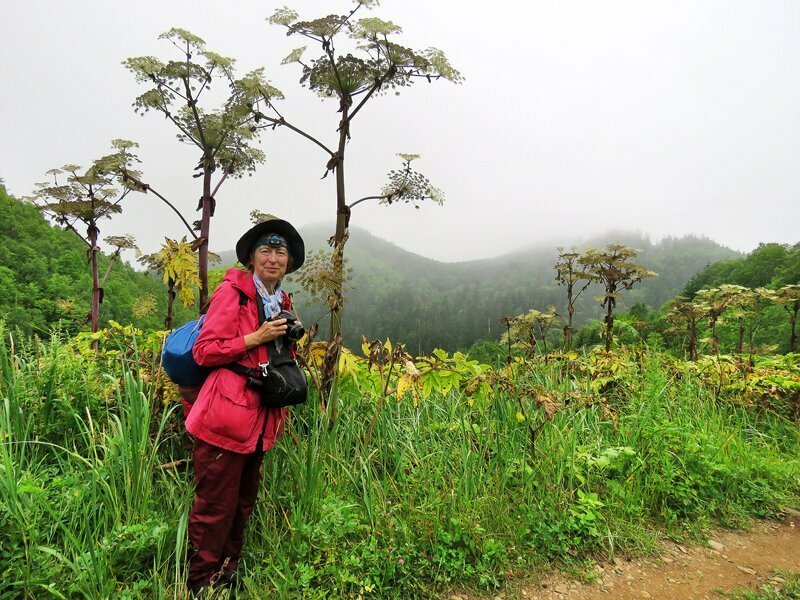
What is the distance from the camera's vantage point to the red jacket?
2.17m

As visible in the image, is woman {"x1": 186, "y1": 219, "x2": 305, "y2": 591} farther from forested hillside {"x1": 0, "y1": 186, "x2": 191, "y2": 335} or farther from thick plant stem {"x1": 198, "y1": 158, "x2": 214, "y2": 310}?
forested hillside {"x1": 0, "y1": 186, "x2": 191, "y2": 335}

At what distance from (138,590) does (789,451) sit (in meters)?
6.31

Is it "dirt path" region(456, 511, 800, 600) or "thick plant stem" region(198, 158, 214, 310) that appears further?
"thick plant stem" region(198, 158, 214, 310)

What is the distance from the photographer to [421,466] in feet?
10.2

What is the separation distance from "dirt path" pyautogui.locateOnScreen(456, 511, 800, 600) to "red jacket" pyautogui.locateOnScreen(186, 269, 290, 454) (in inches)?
74.5

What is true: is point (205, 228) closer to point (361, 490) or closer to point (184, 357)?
point (184, 357)

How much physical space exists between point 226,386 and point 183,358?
1.11 feet

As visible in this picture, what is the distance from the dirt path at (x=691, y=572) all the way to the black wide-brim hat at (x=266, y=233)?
2611 mm

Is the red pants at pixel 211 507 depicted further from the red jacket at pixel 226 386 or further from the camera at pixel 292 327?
the camera at pixel 292 327

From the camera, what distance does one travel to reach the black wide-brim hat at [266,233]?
2.60 m

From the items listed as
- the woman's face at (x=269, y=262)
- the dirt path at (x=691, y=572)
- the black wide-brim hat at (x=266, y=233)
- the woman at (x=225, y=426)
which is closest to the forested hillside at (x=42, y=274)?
the black wide-brim hat at (x=266, y=233)

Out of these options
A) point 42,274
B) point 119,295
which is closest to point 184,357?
point 119,295

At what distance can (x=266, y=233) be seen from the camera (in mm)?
2645

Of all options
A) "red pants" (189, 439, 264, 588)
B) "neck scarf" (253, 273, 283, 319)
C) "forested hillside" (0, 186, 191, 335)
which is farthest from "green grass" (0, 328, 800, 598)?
"forested hillside" (0, 186, 191, 335)
